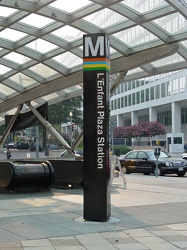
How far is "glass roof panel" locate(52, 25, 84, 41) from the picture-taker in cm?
1777

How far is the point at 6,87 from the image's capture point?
2627 centimetres

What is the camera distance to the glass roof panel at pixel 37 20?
54.6 ft

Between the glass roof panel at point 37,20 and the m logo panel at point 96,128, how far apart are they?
9161mm

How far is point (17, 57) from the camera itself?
68.7 feet

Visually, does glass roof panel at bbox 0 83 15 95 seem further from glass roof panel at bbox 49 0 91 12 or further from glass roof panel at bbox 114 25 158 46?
glass roof panel at bbox 49 0 91 12

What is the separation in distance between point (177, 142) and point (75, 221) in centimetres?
5430

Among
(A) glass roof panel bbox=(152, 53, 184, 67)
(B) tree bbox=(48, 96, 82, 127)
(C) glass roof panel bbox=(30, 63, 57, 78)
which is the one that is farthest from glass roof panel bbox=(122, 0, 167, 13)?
(B) tree bbox=(48, 96, 82, 127)

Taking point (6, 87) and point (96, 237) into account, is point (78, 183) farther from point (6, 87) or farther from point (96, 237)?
point (6, 87)

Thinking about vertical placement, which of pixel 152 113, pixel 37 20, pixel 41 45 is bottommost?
pixel 41 45

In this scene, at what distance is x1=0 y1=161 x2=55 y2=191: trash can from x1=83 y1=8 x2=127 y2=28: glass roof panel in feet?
22.1

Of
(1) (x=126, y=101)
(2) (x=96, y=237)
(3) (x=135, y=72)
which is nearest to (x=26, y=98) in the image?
(3) (x=135, y=72)

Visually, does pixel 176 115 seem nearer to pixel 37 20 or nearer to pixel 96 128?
pixel 37 20

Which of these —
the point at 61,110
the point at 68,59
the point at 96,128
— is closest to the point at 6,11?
the point at 68,59

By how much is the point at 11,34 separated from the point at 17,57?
8.83 feet
